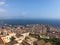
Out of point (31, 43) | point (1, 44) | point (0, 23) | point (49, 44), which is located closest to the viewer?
point (1, 44)

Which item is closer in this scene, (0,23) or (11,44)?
(11,44)

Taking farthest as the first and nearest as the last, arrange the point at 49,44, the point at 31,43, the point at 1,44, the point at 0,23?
the point at 0,23 → the point at 31,43 → the point at 49,44 → the point at 1,44

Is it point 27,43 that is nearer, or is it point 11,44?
point 11,44

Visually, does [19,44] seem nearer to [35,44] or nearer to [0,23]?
[35,44]

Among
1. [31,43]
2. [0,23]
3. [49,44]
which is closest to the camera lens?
[49,44]

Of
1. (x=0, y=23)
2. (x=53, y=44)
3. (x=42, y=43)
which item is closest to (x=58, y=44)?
(x=53, y=44)

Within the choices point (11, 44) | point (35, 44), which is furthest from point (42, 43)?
point (11, 44)

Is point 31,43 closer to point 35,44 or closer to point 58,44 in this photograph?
point 35,44

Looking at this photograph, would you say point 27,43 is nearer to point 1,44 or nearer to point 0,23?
point 1,44
